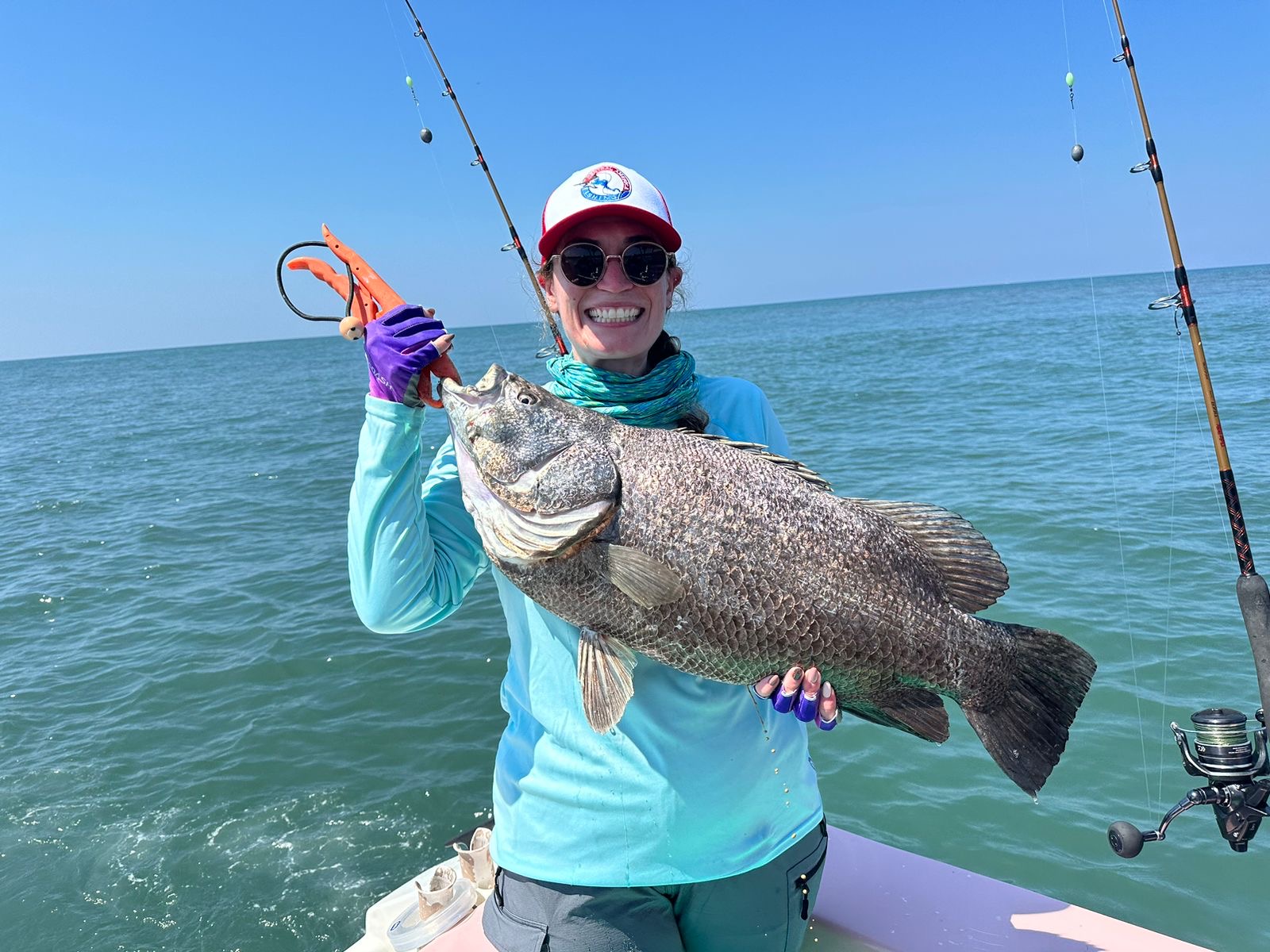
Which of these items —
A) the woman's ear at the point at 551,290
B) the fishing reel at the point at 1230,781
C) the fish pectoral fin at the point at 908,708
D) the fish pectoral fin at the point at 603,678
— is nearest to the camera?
the fish pectoral fin at the point at 603,678

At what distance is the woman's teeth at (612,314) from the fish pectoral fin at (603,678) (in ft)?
3.15

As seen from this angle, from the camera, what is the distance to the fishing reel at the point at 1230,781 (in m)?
2.69

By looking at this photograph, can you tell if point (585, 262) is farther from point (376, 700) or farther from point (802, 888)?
point (376, 700)

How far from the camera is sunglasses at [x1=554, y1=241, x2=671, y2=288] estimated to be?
7.90 ft

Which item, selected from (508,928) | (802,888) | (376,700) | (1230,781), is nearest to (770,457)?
(802,888)

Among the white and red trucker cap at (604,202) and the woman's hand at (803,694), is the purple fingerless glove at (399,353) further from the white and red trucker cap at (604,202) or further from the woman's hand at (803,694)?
the woman's hand at (803,694)

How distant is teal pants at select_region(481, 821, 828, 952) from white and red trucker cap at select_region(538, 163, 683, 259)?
6.40 ft

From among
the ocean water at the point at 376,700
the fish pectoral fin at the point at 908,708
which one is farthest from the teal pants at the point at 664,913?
the ocean water at the point at 376,700

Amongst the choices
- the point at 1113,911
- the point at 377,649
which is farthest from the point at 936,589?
the point at 377,649

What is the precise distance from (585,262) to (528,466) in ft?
2.21

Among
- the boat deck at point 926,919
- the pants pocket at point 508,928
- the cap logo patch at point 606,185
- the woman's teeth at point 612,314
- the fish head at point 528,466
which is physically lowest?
the boat deck at point 926,919

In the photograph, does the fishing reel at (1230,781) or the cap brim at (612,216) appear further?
the fishing reel at (1230,781)

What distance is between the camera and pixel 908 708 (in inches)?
91.0

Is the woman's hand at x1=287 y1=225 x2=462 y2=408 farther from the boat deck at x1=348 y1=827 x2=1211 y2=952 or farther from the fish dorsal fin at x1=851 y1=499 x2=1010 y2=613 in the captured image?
the boat deck at x1=348 y1=827 x2=1211 y2=952
